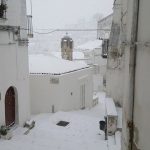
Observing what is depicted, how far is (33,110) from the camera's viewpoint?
17.2 meters

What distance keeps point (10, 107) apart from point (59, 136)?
272cm

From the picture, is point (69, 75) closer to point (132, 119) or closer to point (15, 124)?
point (15, 124)

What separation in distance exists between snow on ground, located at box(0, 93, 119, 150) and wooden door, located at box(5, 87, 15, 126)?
0.52m

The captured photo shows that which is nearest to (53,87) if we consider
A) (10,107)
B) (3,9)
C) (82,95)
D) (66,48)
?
(82,95)

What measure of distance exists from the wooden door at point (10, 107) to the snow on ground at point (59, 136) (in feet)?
1.71

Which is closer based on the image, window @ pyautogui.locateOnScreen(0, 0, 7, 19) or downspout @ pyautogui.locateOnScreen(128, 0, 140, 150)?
downspout @ pyautogui.locateOnScreen(128, 0, 140, 150)

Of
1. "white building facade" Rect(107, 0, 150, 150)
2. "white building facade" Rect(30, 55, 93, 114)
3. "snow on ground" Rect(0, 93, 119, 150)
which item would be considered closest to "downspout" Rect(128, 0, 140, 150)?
"white building facade" Rect(107, 0, 150, 150)

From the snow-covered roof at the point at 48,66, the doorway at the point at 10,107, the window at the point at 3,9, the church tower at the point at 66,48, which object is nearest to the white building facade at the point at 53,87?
the snow-covered roof at the point at 48,66

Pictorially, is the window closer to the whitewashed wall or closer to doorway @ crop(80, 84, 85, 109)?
the whitewashed wall

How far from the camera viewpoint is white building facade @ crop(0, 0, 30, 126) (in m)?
11.8

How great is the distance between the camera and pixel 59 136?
12.9 meters

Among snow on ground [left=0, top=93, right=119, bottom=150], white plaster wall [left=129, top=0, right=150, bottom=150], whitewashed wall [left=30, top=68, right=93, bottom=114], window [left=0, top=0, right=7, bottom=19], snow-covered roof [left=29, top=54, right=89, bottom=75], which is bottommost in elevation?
snow on ground [left=0, top=93, right=119, bottom=150]

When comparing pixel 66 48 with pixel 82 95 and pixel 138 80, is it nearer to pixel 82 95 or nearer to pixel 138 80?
pixel 82 95

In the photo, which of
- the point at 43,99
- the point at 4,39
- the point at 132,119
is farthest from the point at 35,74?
the point at 132,119
